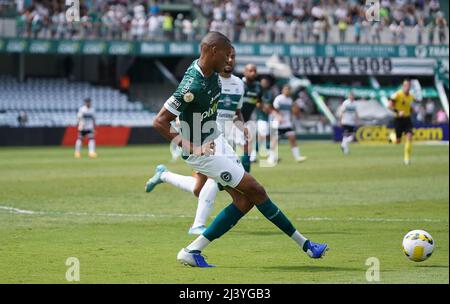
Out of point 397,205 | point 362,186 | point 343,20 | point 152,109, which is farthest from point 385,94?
point 397,205

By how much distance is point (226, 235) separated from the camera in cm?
1347

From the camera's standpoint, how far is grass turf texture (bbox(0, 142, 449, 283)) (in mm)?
9959

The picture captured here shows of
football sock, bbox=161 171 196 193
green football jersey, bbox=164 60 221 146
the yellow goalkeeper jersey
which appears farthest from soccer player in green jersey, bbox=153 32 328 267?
the yellow goalkeeper jersey

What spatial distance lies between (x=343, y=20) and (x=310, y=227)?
41.3 meters

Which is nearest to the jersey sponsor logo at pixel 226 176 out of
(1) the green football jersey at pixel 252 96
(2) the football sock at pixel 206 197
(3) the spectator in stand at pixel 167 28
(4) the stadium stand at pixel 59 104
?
(2) the football sock at pixel 206 197

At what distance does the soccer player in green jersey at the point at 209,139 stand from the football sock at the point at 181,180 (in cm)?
312

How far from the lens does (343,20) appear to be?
54.4m

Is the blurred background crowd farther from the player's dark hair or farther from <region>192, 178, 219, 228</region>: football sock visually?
the player's dark hair

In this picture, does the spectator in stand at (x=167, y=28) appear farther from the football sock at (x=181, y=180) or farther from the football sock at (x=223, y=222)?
the football sock at (x=223, y=222)

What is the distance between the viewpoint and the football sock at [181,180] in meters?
13.6

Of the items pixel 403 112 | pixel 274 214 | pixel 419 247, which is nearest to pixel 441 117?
pixel 403 112

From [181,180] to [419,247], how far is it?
427 centimetres

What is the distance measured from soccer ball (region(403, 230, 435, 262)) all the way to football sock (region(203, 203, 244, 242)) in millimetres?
1828
